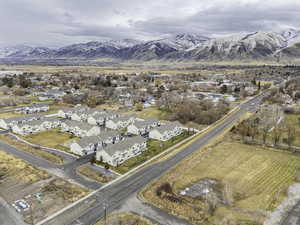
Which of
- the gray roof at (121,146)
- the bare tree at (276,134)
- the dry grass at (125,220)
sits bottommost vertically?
the dry grass at (125,220)

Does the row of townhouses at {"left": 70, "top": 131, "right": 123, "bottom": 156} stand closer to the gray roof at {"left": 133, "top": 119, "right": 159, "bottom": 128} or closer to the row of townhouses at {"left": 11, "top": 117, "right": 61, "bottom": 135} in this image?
the gray roof at {"left": 133, "top": 119, "right": 159, "bottom": 128}

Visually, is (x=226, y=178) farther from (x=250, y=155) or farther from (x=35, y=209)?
(x=35, y=209)

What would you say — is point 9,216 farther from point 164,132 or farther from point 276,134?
point 276,134

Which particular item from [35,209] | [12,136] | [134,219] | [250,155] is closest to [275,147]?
[250,155]

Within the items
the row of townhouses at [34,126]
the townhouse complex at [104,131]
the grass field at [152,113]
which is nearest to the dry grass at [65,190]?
the townhouse complex at [104,131]

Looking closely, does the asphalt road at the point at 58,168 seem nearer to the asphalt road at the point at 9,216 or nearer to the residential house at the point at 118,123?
the asphalt road at the point at 9,216
